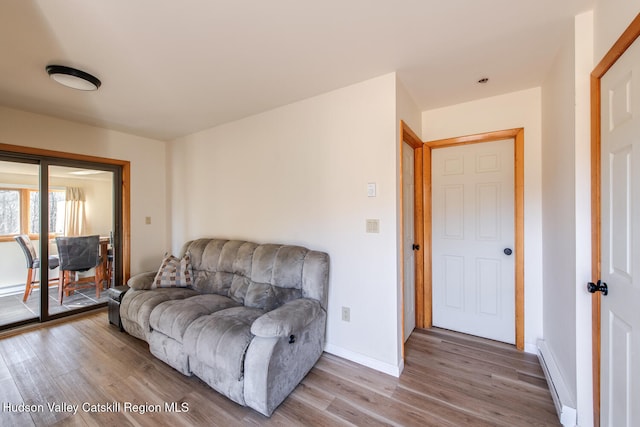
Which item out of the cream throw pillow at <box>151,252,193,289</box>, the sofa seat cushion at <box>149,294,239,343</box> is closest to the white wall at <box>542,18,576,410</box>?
the sofa seat cushion at <box>149,294,239,343</box>

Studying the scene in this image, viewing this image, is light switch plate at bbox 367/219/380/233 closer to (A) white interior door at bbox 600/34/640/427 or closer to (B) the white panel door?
(B) the white panel door

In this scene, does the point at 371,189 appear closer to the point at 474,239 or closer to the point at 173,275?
the point at 474,239

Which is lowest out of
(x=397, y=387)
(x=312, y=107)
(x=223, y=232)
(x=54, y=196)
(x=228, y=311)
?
(x=397, y=387)

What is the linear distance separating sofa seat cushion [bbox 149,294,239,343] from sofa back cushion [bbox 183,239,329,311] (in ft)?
0.81

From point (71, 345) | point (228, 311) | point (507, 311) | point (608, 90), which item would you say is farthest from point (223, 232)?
point (608, 90)

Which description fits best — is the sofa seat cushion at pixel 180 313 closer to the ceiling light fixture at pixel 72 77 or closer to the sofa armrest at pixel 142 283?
the sofa armrest at pixel 142 283

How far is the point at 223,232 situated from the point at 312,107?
6.32 ft

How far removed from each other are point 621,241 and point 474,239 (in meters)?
1.45

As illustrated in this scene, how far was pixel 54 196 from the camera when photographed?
305 centimetres

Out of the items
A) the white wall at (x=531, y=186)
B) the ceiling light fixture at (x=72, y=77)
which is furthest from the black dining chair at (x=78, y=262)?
the white wall at (x=531, y=186)

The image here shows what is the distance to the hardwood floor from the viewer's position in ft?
5.17

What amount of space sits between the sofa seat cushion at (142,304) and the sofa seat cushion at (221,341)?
0.67 metres

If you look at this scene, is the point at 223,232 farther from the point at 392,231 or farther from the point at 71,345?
the point at 392,231

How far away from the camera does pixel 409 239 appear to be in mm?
2576
